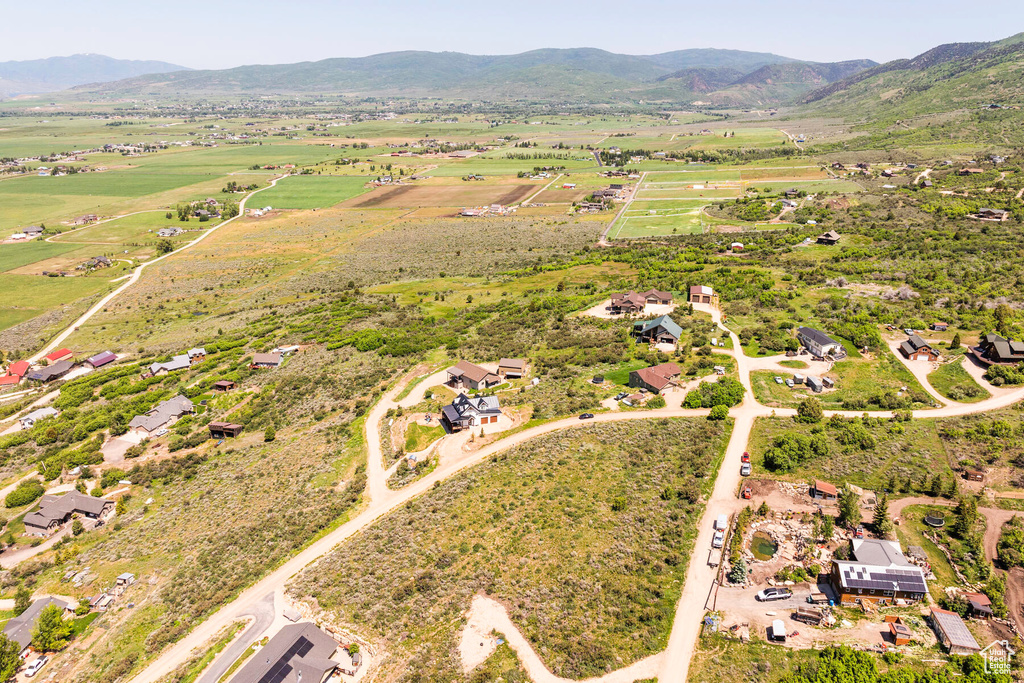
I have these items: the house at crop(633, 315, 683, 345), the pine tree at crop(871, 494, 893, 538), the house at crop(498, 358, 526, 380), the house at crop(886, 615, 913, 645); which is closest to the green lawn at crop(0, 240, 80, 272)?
the house at crop(498, 358, 526, 380)

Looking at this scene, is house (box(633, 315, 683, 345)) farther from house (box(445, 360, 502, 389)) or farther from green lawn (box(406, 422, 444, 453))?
green lawn (box(406, 422, 444, 453))

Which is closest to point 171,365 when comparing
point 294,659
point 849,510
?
point 294,659

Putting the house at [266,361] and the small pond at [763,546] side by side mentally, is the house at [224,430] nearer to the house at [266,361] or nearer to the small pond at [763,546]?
the house at [266,361]

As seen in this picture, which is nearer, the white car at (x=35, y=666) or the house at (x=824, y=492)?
the white car at (x=35, y=666)

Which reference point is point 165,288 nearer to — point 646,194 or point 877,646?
point 877,646

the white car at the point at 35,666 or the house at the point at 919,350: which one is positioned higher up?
the house at the point at 919,350

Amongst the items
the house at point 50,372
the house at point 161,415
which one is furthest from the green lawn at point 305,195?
the house at point 161,415

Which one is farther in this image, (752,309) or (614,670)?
(752,309)

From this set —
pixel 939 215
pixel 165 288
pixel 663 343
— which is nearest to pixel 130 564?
pixel 663 343
